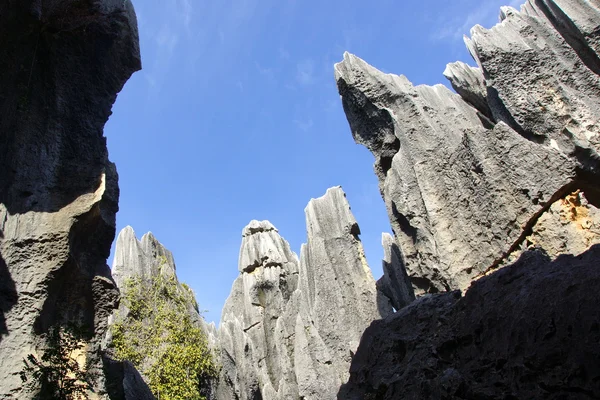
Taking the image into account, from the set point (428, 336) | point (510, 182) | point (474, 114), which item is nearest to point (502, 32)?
point (474, 114)

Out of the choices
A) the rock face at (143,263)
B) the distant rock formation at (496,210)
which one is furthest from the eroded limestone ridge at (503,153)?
the rock face at (143,263)

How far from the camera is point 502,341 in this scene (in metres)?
3.73

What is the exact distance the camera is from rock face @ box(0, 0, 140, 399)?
683 cm

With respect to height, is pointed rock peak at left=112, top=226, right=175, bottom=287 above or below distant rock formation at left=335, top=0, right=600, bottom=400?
above

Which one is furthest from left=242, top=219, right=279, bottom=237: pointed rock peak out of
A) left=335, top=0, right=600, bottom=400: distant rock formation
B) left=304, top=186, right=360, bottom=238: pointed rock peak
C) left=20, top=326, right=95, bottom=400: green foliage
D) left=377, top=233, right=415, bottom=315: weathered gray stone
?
left=20, top=326, right=95, bottom=400: green foliage

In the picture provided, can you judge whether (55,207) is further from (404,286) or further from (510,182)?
(404,286)

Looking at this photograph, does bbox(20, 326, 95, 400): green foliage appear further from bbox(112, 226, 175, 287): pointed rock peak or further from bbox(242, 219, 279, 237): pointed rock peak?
bbox(242, 219, 279, 237): pointed rock peak

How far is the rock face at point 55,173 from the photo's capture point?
683cm

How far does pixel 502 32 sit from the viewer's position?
14.3 metres

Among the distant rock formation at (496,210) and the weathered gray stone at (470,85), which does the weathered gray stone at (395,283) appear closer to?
the distant rock formation at (496,210)

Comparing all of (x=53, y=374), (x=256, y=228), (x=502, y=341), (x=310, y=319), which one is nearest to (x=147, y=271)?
(x=310, y=319)

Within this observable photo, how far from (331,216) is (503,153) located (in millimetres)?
13301

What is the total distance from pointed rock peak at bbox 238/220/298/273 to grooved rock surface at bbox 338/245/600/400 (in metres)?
26.3

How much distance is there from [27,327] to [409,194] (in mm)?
11188
